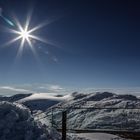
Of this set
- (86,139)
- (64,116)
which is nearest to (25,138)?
(64,116)

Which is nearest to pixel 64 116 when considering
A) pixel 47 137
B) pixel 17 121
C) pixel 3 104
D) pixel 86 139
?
pixel 47 137

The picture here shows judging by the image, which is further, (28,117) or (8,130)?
(28,117)

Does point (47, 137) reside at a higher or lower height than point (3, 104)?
lower

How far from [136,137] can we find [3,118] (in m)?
6.47

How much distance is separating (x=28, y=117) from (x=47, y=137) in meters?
0.92

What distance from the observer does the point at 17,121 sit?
917 cm

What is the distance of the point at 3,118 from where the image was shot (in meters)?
9.09

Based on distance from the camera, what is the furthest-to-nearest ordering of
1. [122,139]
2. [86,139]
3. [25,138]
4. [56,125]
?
1. [56,125]
2. [122,139]
3. [86,139]
4. [25,138]

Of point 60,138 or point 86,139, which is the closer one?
point 60,138

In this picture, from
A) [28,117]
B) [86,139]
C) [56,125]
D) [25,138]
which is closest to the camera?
[25,138]

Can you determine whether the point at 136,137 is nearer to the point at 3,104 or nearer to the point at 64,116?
the point at 64,116

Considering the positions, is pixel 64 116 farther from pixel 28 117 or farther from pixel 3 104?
pixel 3 104

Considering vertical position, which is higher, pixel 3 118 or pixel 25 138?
pixel 3 118

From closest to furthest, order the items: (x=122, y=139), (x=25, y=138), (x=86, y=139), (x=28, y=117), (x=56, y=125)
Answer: (x=25, y=138)
(x=28, y=117)
(x=86, y=139)
(x=122, y=139)
(x=56, y=125)
